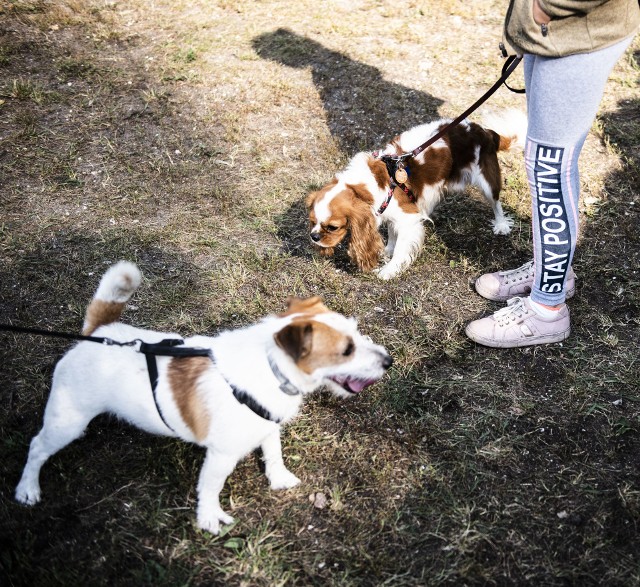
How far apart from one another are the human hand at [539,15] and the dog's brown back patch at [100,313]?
2225mm

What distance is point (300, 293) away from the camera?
3.85 meters

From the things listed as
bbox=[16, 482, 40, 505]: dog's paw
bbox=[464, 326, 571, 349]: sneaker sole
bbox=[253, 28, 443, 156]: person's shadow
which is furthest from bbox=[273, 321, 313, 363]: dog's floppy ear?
bbox=[253, 28, 443, 156]: person's shadow

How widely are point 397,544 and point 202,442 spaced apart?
Result: 96 cm

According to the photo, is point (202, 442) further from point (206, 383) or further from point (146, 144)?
point (146, 144)

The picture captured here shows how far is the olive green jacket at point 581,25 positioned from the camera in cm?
236

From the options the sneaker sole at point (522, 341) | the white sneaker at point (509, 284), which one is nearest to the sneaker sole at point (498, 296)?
the white sneaker at point (509, 284)

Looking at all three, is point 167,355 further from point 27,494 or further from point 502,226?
point 502,226

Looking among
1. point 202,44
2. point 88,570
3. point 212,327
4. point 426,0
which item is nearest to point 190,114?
point 202,44

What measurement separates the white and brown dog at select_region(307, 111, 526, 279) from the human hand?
160 centimetres

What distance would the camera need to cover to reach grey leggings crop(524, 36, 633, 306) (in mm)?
2475

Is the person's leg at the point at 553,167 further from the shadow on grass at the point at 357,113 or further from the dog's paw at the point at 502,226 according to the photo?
the dog's paw at the point at 502,226

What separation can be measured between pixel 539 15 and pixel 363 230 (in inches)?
68.3

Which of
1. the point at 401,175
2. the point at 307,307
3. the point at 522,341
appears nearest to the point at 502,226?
the point at 401,175

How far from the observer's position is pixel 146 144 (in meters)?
5.12
